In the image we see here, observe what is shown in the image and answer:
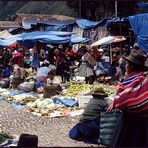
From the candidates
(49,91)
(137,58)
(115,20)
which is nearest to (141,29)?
(49,91)

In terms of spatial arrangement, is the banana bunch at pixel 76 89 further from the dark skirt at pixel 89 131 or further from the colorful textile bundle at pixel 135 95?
the colorful textile bundle at pixel 135 95

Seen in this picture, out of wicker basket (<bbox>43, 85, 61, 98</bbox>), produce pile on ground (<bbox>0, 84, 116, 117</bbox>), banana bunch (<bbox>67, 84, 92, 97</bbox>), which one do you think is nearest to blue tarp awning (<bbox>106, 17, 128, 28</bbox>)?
banana bunch (<bbox>67, 84, 92, 97</bbox>)

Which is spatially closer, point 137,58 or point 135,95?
point 135,95

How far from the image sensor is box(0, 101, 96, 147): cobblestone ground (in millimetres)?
8328

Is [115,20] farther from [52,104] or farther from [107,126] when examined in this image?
[107,126]

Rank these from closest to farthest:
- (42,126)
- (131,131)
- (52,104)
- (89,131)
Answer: (131,131), (89,131), (42,126), (52,104)

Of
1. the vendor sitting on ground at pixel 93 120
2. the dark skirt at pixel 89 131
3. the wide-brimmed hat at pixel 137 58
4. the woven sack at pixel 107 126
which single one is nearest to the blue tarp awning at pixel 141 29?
the vendor sitting on ground at pixel 93 120

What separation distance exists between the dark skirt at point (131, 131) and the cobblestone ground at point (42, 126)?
10.0 ft

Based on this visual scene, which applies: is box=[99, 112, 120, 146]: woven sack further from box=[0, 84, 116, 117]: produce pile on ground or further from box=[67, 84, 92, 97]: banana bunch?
box=[67, 84, 92, 97]: banana bunch

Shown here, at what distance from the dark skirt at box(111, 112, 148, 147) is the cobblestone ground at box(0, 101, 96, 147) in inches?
120

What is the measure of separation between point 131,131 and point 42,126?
17.1 ft

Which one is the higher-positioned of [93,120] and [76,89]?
[93,120]

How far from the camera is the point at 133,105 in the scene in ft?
15.5

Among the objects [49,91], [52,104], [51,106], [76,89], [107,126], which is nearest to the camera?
[107,126]
